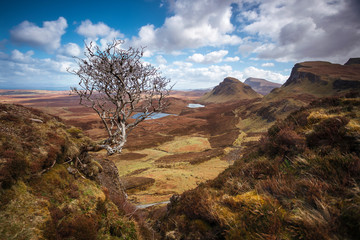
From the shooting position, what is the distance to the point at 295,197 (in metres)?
3.92

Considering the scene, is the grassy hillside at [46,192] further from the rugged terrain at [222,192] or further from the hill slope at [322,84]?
the hill slope at [322,84]

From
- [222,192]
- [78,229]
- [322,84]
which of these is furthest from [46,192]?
[322,84]

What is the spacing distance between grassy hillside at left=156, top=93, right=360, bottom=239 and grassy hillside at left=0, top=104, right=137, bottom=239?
256 centimetres

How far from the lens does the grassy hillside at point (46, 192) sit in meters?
4.05

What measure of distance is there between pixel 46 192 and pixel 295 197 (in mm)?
7492

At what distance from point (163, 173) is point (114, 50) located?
19.6m

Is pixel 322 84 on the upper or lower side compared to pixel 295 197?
upper

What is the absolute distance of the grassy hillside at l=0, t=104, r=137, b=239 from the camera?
13.3ft

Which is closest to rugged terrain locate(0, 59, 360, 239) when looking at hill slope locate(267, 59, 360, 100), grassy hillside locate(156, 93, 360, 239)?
grassy hillside locate(156, 93, 360, 239)

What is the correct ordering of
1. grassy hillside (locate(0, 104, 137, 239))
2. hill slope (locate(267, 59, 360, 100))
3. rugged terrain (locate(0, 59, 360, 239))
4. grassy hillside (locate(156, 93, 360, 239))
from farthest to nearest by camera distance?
1. hill slope (locate(267, 59, 360, 100))
2. grassy hillside (locate(0, 104, 137, 239))
3. rugged terrain (locate(0, 59, 360, 239))
4. grassy hillside (locate(156, 93, 360, 239))

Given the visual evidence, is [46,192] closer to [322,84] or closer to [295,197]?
[295,197]

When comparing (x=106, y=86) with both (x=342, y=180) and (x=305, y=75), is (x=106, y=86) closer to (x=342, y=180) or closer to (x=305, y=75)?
(x=342, y=180)

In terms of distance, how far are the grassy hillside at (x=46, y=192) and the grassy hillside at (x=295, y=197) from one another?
256 cm

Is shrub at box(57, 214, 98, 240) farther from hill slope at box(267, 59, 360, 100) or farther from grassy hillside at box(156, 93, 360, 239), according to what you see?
hill slope at box(267, 59, 360, 100)
